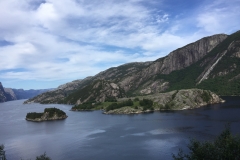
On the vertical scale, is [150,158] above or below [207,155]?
below

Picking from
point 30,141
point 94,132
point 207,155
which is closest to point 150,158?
point 207,155

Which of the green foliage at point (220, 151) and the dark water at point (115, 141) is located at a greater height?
the green foliage at point (220, 151)

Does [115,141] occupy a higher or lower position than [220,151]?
lower

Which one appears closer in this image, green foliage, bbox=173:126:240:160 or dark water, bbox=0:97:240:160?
green foliage, bbox=173:126:240:160

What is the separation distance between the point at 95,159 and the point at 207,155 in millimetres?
57680

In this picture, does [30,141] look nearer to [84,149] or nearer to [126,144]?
[84,149]

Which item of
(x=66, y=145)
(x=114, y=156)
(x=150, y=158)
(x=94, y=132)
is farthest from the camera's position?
(x=94, y=132)

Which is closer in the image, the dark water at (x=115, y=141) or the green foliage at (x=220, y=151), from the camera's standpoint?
the green foliage at (x=220, y=151)

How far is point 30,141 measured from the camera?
440 feet

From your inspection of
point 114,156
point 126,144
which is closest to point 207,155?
point 114,156

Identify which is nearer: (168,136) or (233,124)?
(168,136)

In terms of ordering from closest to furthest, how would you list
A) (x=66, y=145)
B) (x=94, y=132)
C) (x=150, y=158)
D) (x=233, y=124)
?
(x=150, y=158) → (x=66, y=145) → (x=233, y=124) → (x=94, y=132)

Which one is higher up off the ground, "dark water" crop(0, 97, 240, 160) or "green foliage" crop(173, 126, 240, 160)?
"green foliage" crop(173, 126, 240, 160)

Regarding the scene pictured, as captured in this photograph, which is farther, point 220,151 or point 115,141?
point 115,141
